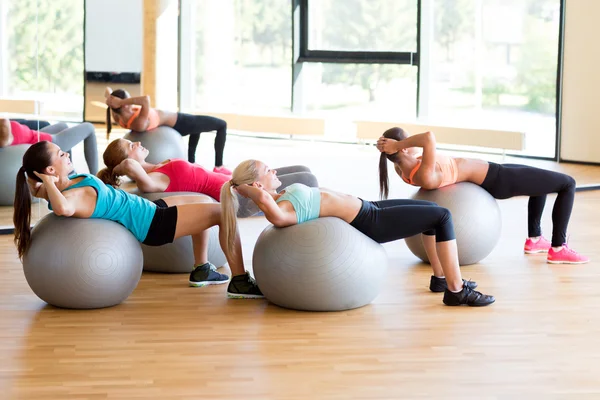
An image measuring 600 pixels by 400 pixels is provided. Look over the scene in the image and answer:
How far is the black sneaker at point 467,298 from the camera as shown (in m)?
4.36

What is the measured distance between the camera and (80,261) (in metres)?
4.18

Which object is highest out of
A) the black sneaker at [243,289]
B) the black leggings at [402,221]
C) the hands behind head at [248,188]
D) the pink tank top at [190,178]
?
the hands behind head at [248,188]

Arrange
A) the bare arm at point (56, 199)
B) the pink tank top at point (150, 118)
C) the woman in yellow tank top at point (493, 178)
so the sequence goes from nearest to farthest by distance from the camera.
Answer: the bare arm at point (56, 199) < the woman in yellow tank top at point (493, 178) < the pink tank top at point (150, 118)

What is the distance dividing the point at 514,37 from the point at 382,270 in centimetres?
483

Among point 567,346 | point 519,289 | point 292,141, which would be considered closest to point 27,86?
point 292,141

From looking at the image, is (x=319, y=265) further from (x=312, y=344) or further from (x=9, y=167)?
(x=9, y=167)

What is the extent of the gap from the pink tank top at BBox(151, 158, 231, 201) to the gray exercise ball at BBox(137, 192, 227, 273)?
0.13 m

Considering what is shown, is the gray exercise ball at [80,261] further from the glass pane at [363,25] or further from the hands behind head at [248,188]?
the glass pane at [363,25]

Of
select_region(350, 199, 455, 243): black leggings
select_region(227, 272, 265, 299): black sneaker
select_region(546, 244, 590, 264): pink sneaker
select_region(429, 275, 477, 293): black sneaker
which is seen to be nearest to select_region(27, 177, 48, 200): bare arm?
select_region(227, 272, 265, 299): black sneaker

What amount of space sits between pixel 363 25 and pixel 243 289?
3.69m

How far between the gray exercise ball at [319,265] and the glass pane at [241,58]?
131 inches

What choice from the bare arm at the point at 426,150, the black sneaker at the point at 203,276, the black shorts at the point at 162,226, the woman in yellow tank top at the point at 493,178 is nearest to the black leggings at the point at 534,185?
the woman in yellow tank top at the point at 493,178

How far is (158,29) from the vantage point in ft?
22.8

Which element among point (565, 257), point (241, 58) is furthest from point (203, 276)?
point (241, 58)
